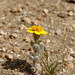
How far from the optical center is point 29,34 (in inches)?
140

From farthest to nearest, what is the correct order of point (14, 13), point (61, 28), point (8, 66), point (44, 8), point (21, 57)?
1. point (44, 8)
2. point (14, 13)
3. point (61, 28)
4. point (21, 57)
5. point (8, 66)

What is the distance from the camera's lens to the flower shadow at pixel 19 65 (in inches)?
104

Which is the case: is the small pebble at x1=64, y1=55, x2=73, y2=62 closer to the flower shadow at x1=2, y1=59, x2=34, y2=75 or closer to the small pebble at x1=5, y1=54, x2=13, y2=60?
the flower shadow at x1=2, y1=59, x2=34, y2=75

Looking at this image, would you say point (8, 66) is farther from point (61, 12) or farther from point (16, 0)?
point (16, 0)

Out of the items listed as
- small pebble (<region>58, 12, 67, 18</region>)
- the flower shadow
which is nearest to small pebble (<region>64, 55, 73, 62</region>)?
the flower shadow

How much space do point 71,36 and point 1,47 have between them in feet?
5.42

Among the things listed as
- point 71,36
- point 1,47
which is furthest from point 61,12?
point 1,47

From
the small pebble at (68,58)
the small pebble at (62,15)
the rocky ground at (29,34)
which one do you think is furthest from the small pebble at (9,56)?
the small pebble at (62,15)

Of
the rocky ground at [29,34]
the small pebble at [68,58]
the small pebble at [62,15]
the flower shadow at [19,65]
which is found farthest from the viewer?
the small pebble at [62,15]

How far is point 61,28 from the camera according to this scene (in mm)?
3848

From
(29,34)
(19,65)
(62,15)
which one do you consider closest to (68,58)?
(19,65)

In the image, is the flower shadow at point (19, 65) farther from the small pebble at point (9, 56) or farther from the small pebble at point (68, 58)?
the small pebble at point (68, 58)

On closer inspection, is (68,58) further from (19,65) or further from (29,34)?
(29,34)

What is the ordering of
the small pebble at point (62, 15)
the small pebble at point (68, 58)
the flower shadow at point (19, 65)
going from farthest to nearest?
the small pebble at point (62, 15) → the small pebble at point (68, 58) → the flower shadow at point (19, 65)
